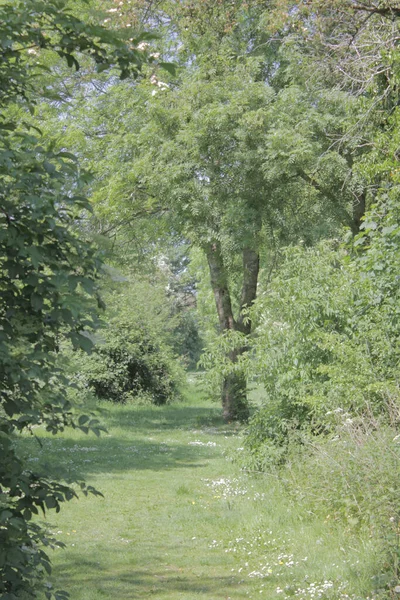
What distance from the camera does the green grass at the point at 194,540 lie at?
6500 mm

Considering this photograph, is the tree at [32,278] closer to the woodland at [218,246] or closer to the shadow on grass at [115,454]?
the woodland at [218,246]

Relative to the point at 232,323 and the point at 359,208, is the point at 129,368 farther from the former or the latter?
the point at 359,208

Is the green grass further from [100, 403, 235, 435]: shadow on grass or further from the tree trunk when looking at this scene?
the tree trunk

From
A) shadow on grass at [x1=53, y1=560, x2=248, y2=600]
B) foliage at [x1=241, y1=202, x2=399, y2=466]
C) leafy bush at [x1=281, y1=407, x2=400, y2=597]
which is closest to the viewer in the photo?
leafy bush at [x1=281, y1=407, x2=400, y2=597]

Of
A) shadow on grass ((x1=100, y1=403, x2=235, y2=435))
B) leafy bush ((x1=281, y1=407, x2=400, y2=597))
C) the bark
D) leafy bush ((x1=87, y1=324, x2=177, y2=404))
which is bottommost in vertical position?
shadow on grass ((x1=100, y1=403, x2=235, y2=435))

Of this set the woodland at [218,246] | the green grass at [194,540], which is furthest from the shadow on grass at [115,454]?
the woodland at [218,246]

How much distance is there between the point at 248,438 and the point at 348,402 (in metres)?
2.63

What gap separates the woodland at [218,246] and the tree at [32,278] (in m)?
0.01

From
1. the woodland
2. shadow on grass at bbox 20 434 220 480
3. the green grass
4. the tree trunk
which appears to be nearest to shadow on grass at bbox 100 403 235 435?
the woodland

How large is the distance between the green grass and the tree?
36cm

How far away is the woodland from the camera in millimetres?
3949

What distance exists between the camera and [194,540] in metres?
8.63

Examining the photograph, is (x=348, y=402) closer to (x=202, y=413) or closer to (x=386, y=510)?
(x=386, y=510)

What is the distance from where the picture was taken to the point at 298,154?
15305 millimetres
